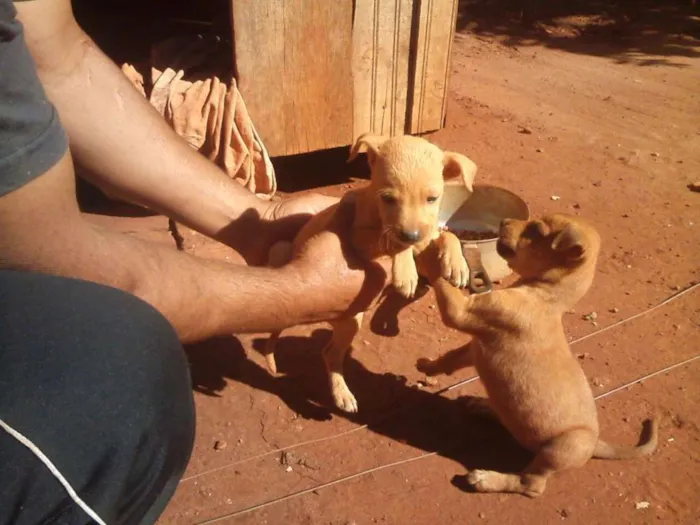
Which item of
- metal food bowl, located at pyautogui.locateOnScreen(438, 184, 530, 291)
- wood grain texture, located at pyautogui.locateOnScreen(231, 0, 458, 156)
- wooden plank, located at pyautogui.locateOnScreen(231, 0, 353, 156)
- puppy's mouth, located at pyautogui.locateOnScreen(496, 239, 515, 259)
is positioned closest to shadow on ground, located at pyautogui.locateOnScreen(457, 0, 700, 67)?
wood grain texture, located at pyautogui.locateOnScreen(231, 0, 458, 156)

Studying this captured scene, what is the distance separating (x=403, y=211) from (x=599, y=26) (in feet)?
33.5

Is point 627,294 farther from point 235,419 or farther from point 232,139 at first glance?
point 232,139

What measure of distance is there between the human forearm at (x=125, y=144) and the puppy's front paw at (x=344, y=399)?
0.89 meters

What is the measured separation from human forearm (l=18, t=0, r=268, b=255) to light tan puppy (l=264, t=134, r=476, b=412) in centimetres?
41

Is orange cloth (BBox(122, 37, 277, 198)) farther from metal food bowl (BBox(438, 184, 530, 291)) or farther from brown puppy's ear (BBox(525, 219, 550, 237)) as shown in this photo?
brown puppy's ear (BBox(525, 219, 550, 237))

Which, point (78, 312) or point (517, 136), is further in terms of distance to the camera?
point (517, 136)

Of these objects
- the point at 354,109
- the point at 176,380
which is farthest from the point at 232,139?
the point at 176,380

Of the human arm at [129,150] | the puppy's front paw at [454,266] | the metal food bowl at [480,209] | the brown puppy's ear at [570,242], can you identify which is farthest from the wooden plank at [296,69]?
the brown puppy's ear at [570,242]

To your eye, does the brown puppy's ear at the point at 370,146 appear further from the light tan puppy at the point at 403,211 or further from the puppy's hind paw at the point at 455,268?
the puppy's hind paw at the point at 455,268

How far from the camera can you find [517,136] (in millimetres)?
7047

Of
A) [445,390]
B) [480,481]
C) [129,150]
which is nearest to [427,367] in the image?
[445,390]

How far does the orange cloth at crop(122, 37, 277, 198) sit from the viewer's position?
5.00 meters

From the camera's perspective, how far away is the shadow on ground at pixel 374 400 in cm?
345

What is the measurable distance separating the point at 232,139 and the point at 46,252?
10.4ft
